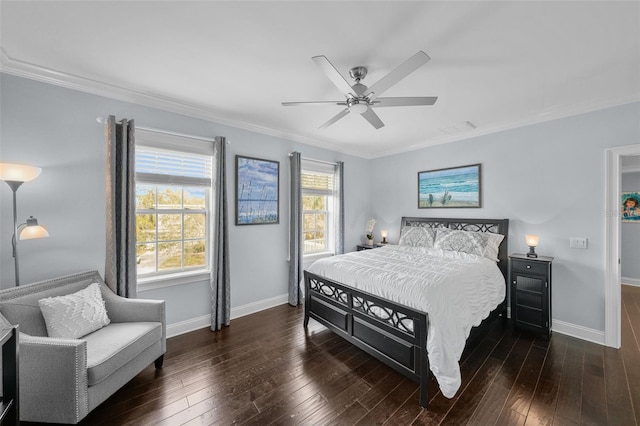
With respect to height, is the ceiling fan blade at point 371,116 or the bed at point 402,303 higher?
the ceiling fan blade at point 371,116

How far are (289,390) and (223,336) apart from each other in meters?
1.29

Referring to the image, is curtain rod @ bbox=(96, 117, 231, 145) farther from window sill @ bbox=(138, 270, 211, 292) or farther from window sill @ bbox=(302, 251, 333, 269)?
window sill @ bbox=(302, 251, 333, 269)

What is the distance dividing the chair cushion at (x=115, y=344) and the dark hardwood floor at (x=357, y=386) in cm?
37

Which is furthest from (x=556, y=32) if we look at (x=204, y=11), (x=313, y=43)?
(x=204, y=11)

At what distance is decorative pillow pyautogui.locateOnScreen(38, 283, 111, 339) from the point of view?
1.91m

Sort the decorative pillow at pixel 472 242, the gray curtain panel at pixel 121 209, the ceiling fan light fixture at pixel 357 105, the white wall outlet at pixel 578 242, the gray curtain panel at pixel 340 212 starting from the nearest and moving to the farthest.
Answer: the ceiling fan light fixture at pixel 357 105
the gray curtain panel at pixel 121 209
the white wall outlet at pixel 578 242
the decorative pillow at pixel 472 242
the gray curtain panel at pixel 340 212

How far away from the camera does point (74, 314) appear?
6.55 ft

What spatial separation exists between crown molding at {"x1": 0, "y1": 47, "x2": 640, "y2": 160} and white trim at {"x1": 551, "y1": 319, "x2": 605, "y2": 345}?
8.29ft

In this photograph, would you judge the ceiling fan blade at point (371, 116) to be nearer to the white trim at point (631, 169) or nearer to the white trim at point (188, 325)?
the white trim at point (188, 325)

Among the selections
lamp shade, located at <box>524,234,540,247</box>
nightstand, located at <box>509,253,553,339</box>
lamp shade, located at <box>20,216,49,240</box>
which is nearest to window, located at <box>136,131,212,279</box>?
lamp shade, located at <box>20,216,49,240</box>

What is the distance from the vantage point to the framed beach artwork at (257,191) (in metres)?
3.53

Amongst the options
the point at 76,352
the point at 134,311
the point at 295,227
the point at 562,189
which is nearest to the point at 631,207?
the point at 562,189

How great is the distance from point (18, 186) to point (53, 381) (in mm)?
Result: 1504

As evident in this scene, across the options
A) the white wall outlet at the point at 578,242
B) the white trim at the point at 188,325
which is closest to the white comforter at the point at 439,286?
the white wall outlet at the point at 578,242
